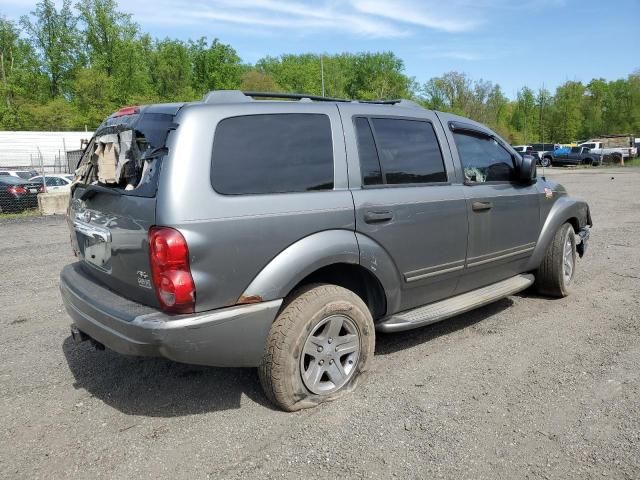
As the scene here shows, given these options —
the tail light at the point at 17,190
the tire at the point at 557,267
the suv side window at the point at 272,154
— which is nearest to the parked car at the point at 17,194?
the tail light at the point at 17,190

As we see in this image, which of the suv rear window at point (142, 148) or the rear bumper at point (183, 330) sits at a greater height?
the suv rear window at point (142, 148)

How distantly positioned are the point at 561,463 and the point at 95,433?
2554mm

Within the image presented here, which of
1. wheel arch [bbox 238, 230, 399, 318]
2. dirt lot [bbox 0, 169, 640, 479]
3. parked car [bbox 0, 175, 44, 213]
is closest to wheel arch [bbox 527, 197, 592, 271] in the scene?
dirt lot [bbox 0, 169, 640, 479]

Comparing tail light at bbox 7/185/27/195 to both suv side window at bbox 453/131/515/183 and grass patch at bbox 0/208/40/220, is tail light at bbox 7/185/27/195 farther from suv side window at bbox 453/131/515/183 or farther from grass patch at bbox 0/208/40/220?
suv side window at bbox 453/131/515/183

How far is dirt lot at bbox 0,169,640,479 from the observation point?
106 inches

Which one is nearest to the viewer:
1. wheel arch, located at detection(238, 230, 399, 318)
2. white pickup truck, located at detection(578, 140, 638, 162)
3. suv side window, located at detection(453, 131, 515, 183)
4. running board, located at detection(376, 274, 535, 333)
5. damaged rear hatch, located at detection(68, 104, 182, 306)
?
damaged rear hatch, located at detection(68, 104, 182, 306)

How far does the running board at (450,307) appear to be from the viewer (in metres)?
3.67

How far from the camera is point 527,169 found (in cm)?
465

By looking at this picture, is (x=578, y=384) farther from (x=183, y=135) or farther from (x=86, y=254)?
(x=86, y=254)

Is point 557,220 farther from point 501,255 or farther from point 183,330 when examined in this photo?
point 183,330

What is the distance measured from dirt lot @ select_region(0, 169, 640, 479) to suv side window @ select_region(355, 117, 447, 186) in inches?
54.7

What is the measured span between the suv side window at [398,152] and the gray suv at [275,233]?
0.01 m

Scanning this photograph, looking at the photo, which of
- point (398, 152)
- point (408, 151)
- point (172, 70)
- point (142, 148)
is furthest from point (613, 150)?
point (142, 148)

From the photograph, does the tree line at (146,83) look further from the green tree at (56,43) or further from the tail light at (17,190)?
the tail light at (17,190)
